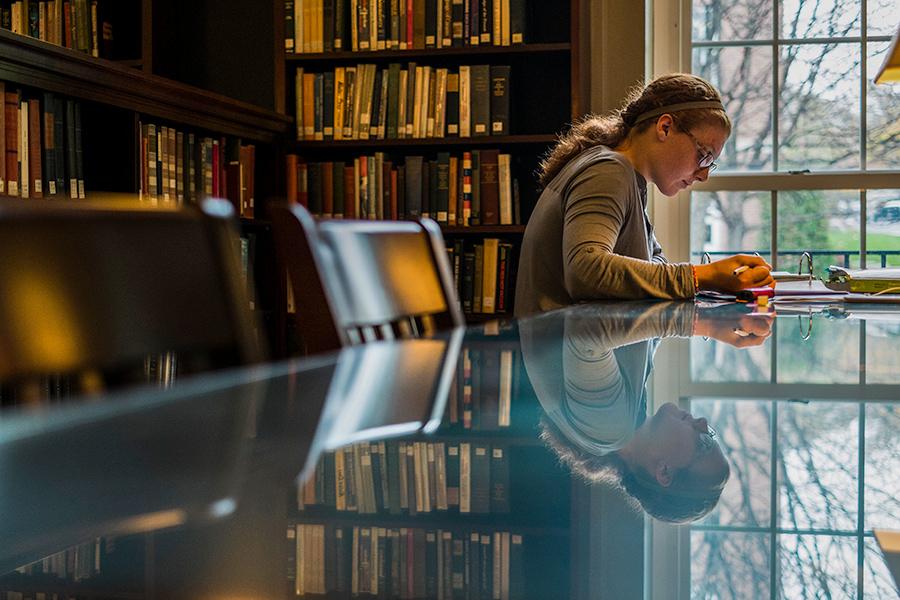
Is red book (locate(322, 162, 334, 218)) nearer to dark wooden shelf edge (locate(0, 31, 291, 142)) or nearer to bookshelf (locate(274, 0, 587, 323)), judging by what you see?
bookshelf (locate(274, 0, 587, 323))

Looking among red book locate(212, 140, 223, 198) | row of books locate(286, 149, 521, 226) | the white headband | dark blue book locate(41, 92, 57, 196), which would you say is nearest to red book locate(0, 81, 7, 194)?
dark blue book locate(41, 92, 57, 196)

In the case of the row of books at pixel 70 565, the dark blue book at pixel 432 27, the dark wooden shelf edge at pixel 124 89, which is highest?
the dark blue book at pixel 432 27

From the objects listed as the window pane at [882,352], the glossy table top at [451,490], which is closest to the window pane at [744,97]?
the window pane at [882,352]

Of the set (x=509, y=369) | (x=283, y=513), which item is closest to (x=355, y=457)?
(x=283, y=513)

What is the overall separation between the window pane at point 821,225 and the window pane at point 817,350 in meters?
2.39

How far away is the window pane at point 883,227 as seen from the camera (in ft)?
11.9

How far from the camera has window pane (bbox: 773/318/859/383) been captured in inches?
27.1

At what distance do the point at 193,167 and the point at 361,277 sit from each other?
2140mm

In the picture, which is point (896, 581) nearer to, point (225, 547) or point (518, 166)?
point (225, 547)

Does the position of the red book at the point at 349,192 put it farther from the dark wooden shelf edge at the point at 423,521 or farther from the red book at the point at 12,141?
the dark wooden shelf edge at the point at 423,521

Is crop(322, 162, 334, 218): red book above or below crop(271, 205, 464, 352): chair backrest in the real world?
above

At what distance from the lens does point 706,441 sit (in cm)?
39

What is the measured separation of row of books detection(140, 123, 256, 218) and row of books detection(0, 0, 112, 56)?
65cm

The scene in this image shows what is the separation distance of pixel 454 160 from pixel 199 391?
301 cm
